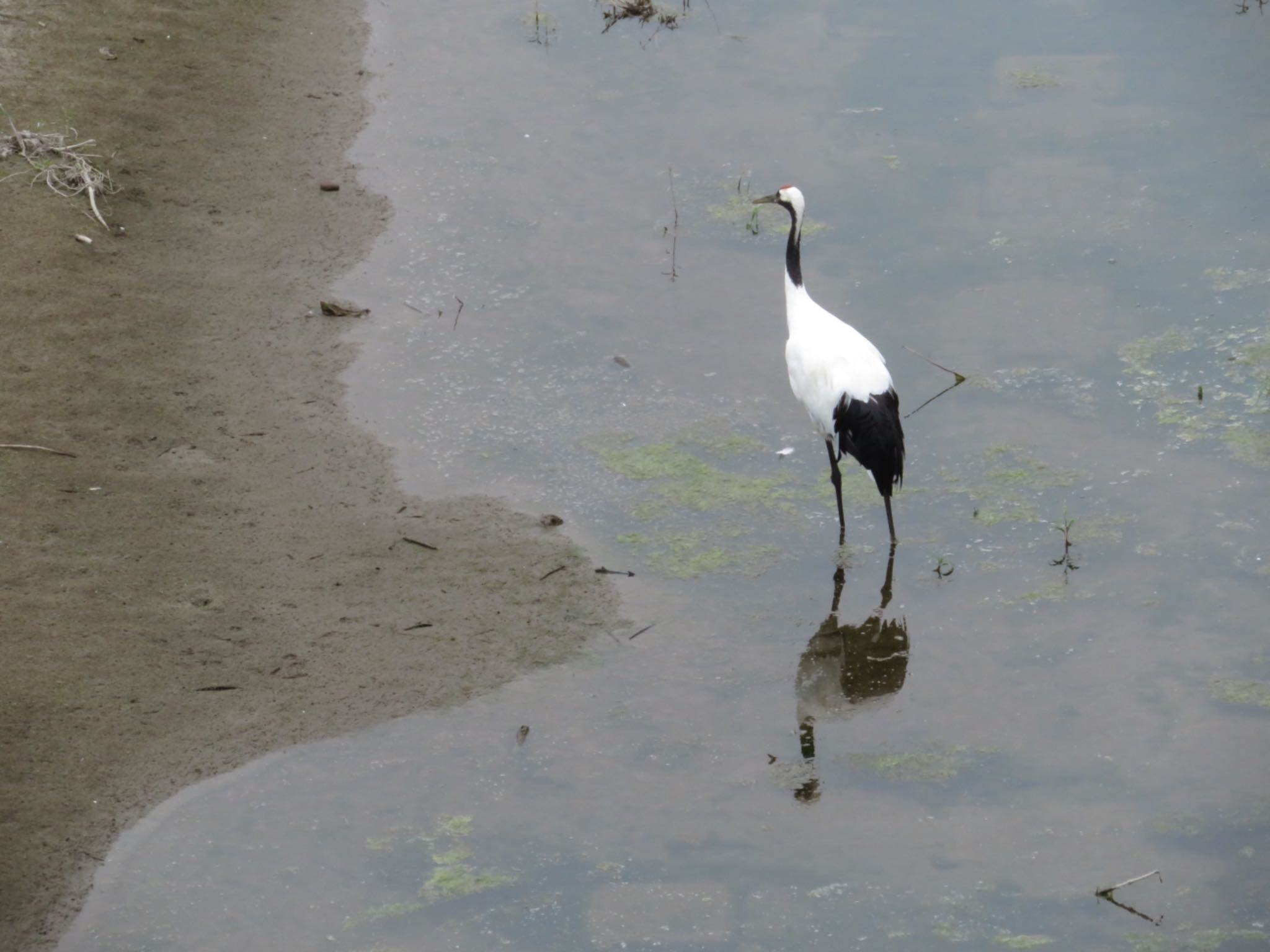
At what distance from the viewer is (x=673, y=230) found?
9.04 metres

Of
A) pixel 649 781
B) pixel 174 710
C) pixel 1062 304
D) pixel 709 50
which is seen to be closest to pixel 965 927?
pixel 649 781

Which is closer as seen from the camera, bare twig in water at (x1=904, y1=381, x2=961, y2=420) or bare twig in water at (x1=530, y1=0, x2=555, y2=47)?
bare twig in water at (x1=904, y1=381, x2=961, y2=420)

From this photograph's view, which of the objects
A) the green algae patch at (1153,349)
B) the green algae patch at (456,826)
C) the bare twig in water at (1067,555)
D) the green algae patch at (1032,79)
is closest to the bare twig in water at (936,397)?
the green algae patch at (1153,349)

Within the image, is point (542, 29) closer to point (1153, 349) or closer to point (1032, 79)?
point (1032, 79)

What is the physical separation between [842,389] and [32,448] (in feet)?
12.4

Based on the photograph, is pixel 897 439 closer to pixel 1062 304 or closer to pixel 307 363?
pixel 1062 304

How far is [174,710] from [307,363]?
260cm

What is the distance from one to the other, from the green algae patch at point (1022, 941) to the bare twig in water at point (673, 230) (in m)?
4.71

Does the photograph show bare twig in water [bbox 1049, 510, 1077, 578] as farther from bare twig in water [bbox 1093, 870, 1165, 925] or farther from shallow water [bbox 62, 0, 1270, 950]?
bare twig in water [bbox 1093, 870, 1165, 925]

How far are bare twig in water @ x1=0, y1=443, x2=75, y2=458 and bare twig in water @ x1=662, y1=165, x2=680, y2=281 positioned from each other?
11.7 ft

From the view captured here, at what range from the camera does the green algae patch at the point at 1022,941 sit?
4.91m

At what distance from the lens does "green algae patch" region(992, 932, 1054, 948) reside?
4910 millimetres

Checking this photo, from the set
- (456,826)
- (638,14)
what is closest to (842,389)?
(456,826)

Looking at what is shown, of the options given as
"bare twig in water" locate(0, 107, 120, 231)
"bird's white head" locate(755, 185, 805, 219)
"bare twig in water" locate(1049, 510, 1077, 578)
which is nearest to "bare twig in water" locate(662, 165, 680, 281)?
"bird's white head" locate(755, 185, 805, 219)
